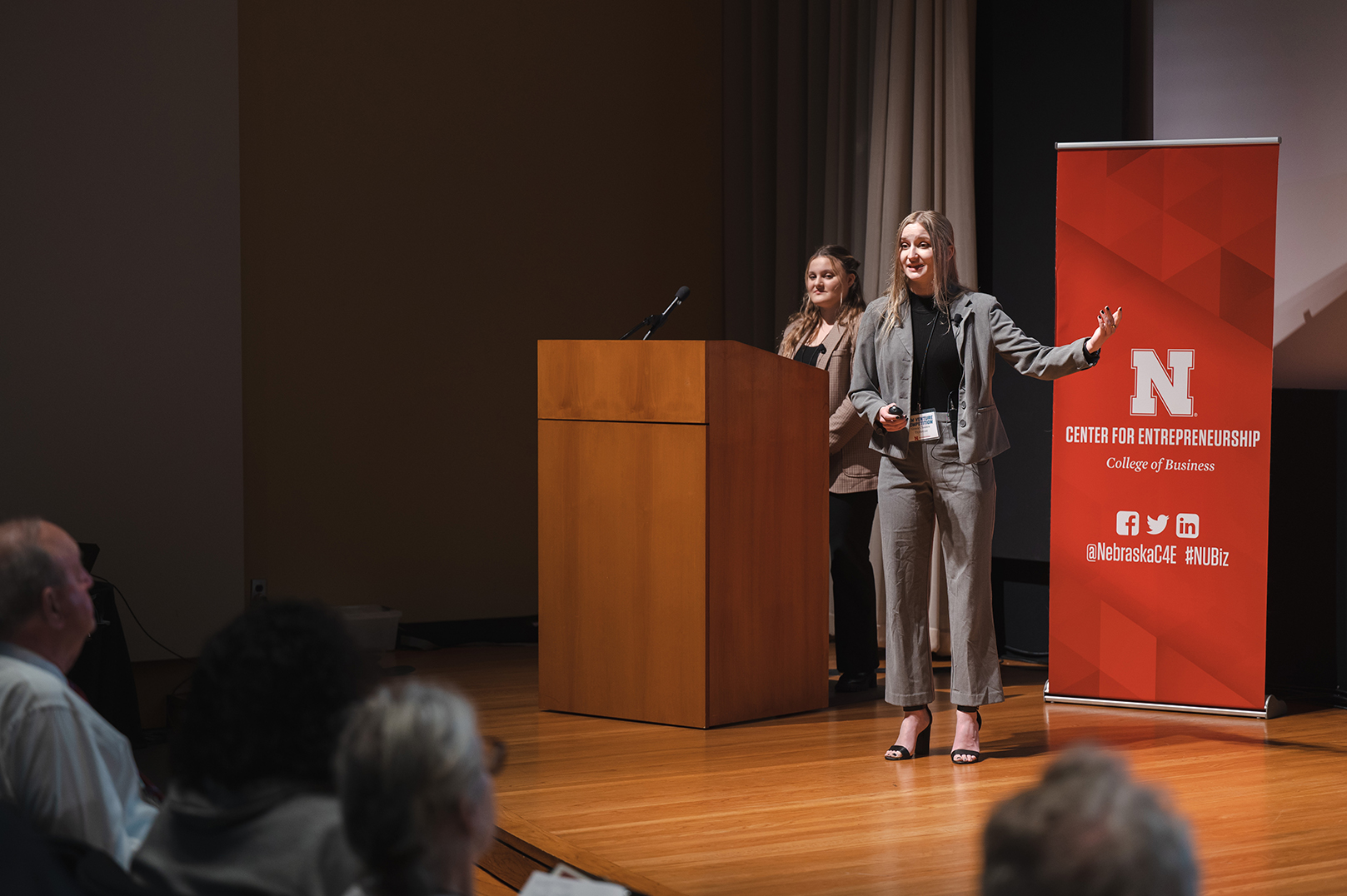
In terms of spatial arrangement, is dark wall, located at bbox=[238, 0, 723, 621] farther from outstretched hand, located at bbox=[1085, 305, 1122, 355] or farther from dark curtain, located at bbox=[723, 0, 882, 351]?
outstretched hand, located at bbox=[1085, 305, 1122, 355]

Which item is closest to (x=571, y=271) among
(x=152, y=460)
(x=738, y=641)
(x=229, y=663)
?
(x=152, y=460)

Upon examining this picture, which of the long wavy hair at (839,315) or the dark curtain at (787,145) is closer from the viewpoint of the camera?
the long wavy hair at (839,315)

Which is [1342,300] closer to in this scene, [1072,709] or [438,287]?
[1072,709]

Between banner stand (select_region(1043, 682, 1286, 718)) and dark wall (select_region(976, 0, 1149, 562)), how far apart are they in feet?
2.97

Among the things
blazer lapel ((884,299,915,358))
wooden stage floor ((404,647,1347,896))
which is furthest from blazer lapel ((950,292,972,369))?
wooden stage floor ((404,647,1347,896))

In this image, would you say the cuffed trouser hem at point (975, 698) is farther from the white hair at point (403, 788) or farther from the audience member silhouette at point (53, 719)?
the white hair at point (403, 788)

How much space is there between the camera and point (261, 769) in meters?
1.39

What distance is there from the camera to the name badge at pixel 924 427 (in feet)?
12.1

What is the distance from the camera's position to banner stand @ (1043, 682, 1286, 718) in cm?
423

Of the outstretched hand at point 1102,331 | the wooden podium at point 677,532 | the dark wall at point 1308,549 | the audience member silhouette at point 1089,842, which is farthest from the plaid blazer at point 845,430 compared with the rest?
the audience member silhouette at point 1089,842

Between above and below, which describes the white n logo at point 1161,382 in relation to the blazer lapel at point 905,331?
below

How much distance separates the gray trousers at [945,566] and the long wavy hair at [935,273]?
32cm

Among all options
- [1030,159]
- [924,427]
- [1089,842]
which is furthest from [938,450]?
[1089,842]

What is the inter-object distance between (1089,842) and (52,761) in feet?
4.35
